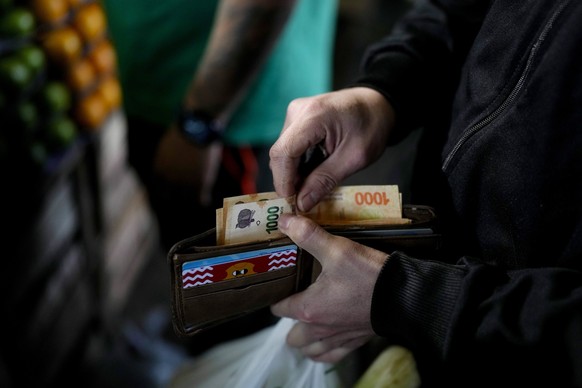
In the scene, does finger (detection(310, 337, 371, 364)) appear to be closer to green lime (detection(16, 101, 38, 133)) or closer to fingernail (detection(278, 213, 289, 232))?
fingernail (detection(278, 213, 289, 232))

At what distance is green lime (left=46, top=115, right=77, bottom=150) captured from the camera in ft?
5.33

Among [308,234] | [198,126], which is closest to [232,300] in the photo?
[308,234]

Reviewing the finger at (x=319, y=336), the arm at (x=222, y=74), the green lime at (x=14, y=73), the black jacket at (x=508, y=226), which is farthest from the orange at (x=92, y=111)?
the black jacket at (x=508, y=226)

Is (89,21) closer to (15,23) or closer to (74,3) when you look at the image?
(74,3)

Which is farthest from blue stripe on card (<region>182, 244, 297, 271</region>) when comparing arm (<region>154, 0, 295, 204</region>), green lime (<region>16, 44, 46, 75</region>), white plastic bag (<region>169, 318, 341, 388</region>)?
green lime (<region>16, 44, 46, 75</region>)

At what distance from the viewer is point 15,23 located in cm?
145

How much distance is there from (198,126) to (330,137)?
630mm

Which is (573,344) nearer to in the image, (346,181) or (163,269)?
(346,181)

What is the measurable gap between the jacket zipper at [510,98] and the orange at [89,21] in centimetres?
141

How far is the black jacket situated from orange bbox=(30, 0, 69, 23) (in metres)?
1.28

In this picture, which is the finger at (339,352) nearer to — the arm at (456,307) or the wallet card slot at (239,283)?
the arm at (456,307)

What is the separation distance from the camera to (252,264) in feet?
2.21

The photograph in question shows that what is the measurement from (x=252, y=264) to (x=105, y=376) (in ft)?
4.57

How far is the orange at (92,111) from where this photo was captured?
177cm
